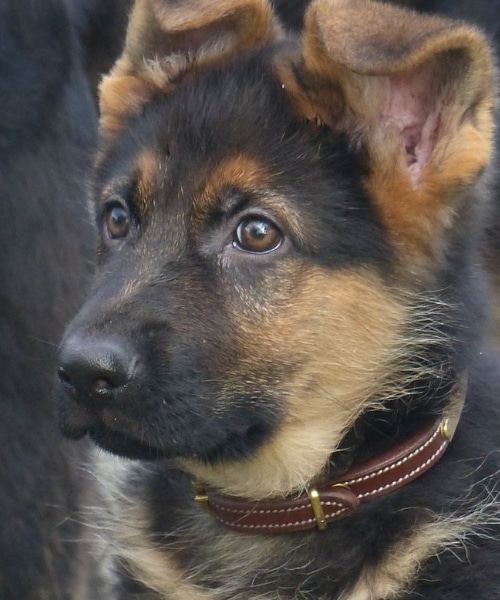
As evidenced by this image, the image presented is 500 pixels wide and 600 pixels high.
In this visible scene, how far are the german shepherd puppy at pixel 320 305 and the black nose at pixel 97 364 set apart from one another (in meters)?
0.03

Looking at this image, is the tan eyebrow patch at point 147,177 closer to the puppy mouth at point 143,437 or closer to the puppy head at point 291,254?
the puppy head at point 291,254

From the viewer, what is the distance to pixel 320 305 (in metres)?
3.05

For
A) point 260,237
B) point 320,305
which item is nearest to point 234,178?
point 260,237

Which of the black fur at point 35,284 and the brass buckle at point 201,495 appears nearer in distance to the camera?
the black fur at point 35,284

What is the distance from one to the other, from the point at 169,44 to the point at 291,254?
930mm

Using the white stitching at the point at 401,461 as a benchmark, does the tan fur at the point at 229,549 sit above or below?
below

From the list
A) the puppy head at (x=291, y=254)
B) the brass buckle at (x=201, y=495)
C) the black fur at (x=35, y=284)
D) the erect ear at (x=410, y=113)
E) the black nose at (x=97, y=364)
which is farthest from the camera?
the brass buckle at (x=201, y=495)

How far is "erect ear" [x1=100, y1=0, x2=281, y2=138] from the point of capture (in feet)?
11.0

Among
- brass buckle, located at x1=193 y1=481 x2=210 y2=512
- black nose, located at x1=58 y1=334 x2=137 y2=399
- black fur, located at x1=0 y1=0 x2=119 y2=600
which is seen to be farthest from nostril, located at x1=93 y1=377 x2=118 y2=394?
brass buckle, located at x1=193 y1=481 x2=210 y2=512

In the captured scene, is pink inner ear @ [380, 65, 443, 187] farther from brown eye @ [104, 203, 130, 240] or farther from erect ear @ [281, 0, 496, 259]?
brown eye @ [104, 203, 130, 240]

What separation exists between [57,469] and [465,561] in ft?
3.89

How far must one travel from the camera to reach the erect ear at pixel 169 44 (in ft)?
11.0

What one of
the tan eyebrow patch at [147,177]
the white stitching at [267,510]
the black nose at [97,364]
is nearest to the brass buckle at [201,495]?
the white stitching at [267,510]

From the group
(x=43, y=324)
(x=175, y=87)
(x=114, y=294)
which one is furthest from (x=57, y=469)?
(x=175, y=87)
